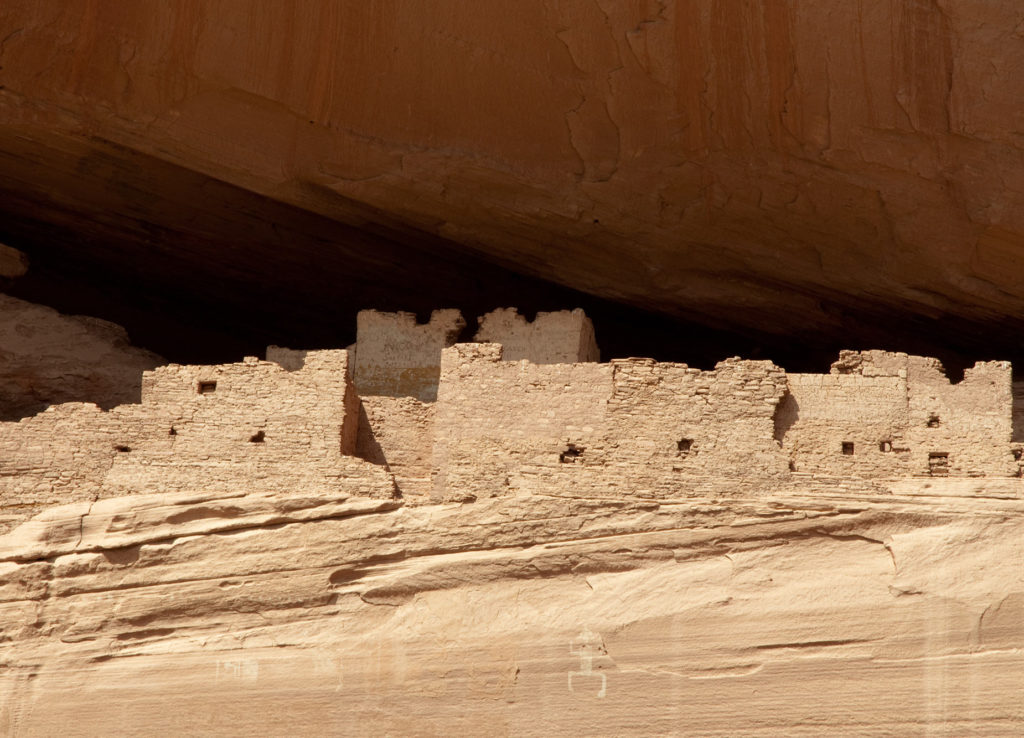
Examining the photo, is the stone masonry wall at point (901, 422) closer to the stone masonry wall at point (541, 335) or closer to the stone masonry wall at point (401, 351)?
the stone masonry wall at point (541, 335)

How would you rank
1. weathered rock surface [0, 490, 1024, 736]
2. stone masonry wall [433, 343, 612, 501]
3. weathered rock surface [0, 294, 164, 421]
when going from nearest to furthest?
weathered rock surface [0, 490, 1024, 736]
stone masonry wall [433, 343, 612, 501]
weathered rock surface [0, 294, 164, 421]

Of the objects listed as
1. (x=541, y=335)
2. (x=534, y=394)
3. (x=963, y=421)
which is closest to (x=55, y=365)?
(x=541, y=335)

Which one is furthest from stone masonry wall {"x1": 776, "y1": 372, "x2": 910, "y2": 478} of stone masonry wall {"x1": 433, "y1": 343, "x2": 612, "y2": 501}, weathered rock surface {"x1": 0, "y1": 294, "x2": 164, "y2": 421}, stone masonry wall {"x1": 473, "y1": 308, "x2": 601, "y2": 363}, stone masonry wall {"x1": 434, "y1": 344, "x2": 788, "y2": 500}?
weathered rock surface {"x1": 0, "y1": 294, "x2": 164, "y2": 421}

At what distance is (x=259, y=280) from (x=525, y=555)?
610 centimetres

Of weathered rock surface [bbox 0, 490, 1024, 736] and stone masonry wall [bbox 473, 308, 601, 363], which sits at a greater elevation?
stone masonry wall [bbox 473, 308, 601, 363]

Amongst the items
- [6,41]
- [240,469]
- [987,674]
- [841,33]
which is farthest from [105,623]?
[841,33]

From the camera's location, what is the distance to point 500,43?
49.7 ft

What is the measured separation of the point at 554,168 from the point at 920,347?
4.16 m

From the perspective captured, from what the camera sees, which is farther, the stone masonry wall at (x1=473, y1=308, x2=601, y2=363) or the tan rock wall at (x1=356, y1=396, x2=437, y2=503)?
the stone masonry wall at (x1=473, y1=308, x2=601, y2=363)

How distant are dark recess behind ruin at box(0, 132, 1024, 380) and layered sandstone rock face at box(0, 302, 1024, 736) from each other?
268 centimetres

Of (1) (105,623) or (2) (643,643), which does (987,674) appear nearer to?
(2) (643,643)

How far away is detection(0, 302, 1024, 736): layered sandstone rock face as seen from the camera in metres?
12.9

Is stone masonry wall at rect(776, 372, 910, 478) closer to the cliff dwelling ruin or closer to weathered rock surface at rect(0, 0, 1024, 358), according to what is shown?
the cliff dwelling ruin

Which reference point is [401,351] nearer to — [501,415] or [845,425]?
[501,415]
